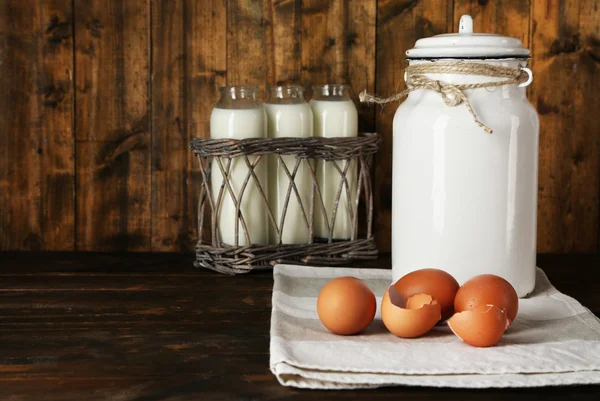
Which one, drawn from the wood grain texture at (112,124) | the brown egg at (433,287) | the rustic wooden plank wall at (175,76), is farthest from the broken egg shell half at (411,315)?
the wood grain texture at (112,124)

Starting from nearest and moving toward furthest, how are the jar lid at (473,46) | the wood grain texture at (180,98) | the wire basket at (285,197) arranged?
the jar lid at (473,46)
the wire basket at (285,197)
the wood grain texture at (180,98)

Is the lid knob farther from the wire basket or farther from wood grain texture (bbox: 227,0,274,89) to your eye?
wood grain texture (bbox: 227,0,274,89)

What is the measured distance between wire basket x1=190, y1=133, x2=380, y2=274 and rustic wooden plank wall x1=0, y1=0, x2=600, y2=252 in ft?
0.51

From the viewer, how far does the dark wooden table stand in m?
0.75

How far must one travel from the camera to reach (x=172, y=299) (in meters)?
1.09

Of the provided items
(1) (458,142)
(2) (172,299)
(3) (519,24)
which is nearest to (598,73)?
(3) (519,24)

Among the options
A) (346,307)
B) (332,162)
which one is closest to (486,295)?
(346,307)

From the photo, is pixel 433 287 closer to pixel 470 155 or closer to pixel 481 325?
pixel 481 325

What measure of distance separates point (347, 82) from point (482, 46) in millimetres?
460

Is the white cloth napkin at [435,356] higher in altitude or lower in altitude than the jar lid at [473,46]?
lower

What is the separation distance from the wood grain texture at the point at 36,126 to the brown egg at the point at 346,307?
0.73m

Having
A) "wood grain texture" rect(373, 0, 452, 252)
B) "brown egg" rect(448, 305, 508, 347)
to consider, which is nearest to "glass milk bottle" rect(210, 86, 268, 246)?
"wood grain texture" rect(373, 0, 452, 252)

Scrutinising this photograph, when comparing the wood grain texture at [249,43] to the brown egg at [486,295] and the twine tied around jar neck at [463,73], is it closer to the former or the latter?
the twine tied around jar neck at [463,73]

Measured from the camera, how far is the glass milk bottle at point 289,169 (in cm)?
127
